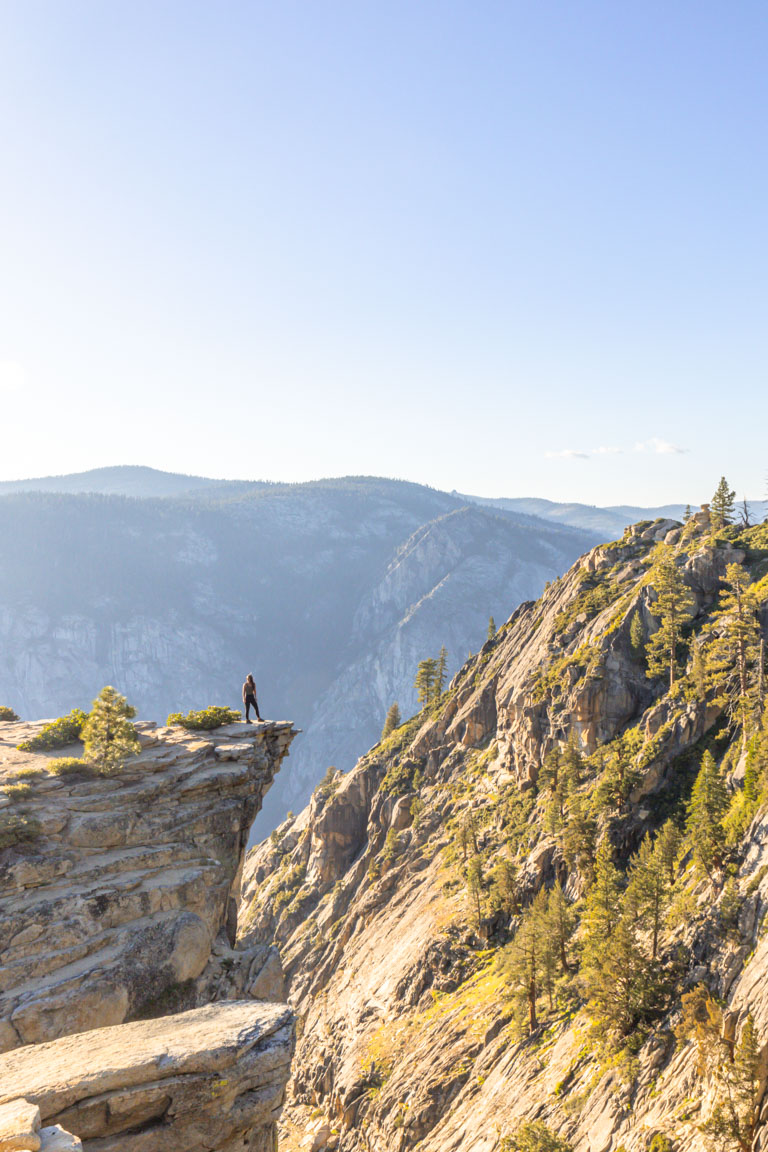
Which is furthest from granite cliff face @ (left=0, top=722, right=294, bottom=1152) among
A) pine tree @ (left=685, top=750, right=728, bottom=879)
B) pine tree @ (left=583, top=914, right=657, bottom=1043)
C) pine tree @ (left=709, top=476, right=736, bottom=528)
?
pine tree @ (left=709, top=476, right=736, bottom=528)

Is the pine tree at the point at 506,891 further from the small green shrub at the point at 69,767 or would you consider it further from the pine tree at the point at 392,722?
the pine tree at the point at 392,722

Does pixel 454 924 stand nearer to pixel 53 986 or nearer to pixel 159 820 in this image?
pixel 159 820

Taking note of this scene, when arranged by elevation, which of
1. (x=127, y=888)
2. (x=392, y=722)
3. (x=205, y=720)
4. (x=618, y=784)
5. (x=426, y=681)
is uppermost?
(x=205, y=720)

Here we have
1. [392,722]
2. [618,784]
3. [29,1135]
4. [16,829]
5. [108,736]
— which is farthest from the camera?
[392,722]

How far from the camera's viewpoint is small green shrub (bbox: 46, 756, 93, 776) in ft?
115

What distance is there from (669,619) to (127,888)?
196 ft

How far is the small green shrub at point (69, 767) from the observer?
3512cm

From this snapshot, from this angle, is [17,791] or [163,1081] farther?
[17,791]

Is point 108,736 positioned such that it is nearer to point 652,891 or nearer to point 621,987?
point 621,987

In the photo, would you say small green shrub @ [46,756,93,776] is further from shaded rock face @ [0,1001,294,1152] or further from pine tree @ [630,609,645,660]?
pine tree @ [630,609,645,660]

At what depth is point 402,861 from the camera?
301ft

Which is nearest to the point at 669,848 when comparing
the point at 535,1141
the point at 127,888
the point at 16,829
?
the point at 535,1141

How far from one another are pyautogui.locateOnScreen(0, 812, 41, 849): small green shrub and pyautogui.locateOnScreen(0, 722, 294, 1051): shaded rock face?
0.12 meters

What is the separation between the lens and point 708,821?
49.9 meters
